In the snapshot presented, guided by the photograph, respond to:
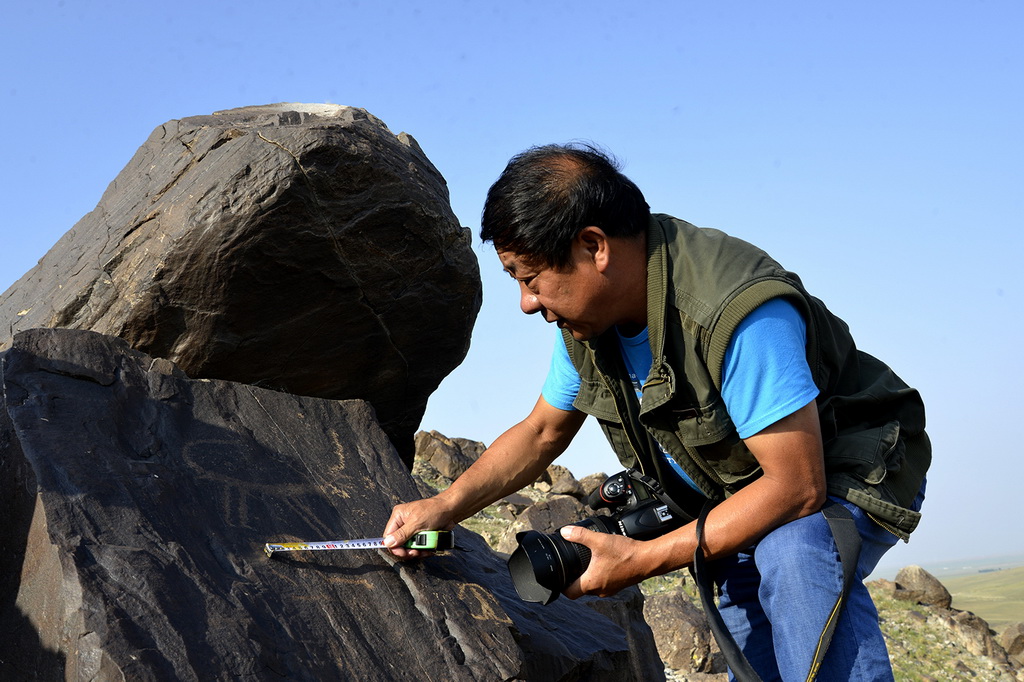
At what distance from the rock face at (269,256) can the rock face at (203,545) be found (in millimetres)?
883

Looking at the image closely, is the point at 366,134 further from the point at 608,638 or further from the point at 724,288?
the point at 608,638

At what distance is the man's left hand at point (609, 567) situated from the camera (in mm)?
3051

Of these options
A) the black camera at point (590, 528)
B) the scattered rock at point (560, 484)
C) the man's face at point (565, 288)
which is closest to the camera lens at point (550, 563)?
the black camera at point (590, 528)

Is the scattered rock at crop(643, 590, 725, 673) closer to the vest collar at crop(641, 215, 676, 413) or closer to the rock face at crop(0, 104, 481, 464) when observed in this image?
the rock face at crop(0, 104, 481, 464)

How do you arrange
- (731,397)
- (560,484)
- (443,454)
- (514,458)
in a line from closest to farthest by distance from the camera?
(731,397) → (514,458) → (443,454) → (560,484)

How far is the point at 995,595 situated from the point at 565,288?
35.6 metres

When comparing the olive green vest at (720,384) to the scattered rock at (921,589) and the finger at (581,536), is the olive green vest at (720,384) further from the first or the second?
the scattered rock at (921,589)

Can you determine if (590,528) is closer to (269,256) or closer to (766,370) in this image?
(766,370)

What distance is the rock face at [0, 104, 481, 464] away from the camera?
440cm

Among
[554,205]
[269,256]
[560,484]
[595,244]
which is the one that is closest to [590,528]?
[595,244]

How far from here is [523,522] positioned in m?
9.48

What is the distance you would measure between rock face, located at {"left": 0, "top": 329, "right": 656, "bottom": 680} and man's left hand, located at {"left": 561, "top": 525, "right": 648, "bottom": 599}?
45 cm

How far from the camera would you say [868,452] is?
3078 mm

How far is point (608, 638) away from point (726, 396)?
2.00m
